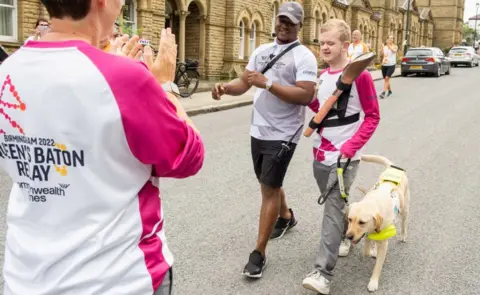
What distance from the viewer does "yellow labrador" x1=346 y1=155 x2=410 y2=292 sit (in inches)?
153

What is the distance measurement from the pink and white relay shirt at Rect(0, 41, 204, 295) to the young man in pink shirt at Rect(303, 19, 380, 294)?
7.90 feet

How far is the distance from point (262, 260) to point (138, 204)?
276cm

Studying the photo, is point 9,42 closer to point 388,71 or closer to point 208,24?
point 208,24

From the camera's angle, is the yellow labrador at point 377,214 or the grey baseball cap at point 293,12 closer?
the yellow labrador at point 377,214

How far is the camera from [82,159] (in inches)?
59.9

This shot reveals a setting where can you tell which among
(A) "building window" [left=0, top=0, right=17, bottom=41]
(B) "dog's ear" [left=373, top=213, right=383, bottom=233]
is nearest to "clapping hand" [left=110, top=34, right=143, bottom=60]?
(B) "dog's ear" [left=373, top=213, right=383, bottom=233]

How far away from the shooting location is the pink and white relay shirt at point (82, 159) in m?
1.48

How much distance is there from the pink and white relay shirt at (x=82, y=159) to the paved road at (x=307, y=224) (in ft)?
8.07

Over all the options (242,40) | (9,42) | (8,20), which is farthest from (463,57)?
(9,42)

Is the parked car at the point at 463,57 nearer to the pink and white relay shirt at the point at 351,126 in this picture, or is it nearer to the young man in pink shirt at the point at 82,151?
the pink and white relay shirt at the point at 351,126

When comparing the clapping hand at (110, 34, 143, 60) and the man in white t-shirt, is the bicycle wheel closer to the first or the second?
the man in white t-shirt

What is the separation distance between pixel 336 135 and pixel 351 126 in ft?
0.43

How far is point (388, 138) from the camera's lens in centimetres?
1059

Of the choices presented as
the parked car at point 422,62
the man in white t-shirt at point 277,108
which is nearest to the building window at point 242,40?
the parked car at point 422,62
